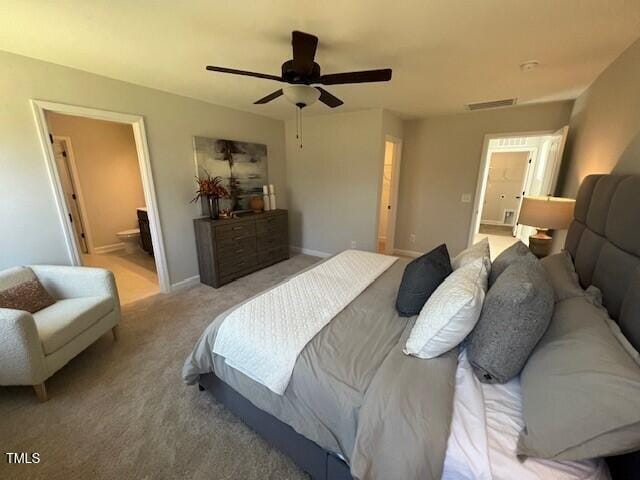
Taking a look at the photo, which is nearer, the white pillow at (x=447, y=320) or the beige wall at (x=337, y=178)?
the white pillow at (x=447, y=320)

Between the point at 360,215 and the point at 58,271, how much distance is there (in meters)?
3.60

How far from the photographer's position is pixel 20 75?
6.89 feet

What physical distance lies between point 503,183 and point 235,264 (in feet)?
24.7

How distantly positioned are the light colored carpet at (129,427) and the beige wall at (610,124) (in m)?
2.81

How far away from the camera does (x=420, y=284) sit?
1.56 meters

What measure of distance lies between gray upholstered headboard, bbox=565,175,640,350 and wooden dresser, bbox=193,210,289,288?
11.3 ft

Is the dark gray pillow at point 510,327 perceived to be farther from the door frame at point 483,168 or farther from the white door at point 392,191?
the door frame at point 483,168

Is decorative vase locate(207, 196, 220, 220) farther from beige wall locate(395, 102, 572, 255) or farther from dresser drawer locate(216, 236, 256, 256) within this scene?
beige wall locate(395, 102, 572, 255)

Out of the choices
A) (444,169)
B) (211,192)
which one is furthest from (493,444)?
(444,169)

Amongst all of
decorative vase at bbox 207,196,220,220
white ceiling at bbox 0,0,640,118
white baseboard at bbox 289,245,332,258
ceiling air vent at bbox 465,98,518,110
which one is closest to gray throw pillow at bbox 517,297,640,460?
white ceiling at bbox 0,0,640,118

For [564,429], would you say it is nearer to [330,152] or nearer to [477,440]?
[477,440]

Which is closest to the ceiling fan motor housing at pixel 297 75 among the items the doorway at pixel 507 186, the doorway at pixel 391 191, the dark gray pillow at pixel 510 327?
the dark gray pillow at pixel 510 327

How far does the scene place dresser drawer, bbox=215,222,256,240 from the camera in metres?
3.38

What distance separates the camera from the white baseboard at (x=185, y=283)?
3368 mm
